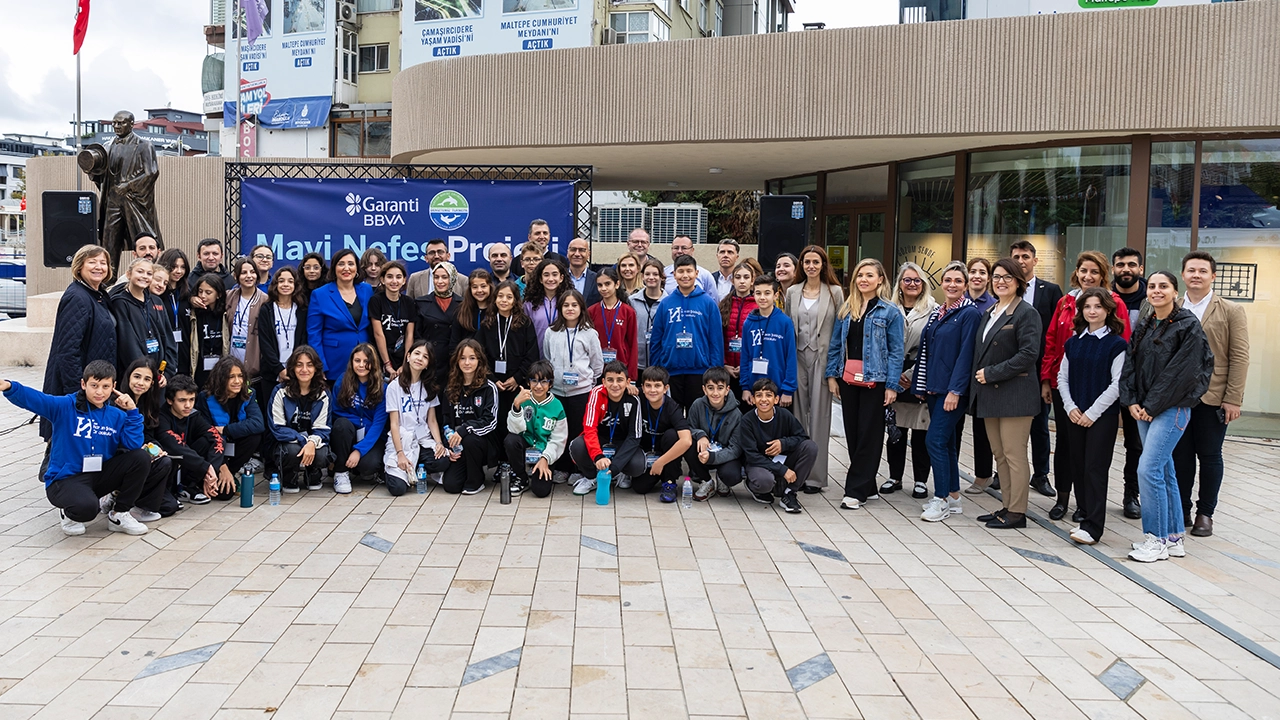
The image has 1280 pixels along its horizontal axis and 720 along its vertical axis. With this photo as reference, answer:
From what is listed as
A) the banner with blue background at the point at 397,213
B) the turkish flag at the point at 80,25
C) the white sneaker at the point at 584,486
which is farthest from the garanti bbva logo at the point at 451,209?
the turkish flag at the point at 80,25

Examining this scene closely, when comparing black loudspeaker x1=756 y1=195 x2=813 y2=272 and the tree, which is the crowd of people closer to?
black loudspeaker x1=756 y1=195 x2=813 y2=272

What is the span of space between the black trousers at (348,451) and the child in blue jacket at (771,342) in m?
2.68

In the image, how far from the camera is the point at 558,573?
4.95m

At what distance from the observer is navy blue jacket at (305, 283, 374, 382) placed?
6945mm

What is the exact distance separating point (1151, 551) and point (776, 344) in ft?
8.61

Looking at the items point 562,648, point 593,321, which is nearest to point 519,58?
point 593,321

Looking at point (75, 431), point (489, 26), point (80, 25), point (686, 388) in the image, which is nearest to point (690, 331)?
point (686, 388)

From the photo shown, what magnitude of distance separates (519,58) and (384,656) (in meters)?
9.00

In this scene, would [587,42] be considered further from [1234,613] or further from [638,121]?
[1234,613]

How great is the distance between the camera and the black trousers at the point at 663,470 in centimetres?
662

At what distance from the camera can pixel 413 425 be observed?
681cm

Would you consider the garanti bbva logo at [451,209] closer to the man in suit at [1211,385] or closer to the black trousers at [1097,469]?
the black trousers at [1097,469]

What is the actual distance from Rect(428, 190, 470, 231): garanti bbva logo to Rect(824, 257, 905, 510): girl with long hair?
4353mm

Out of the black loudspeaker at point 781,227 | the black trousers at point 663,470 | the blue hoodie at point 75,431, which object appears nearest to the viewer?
the blue hoodie at point 75,431
